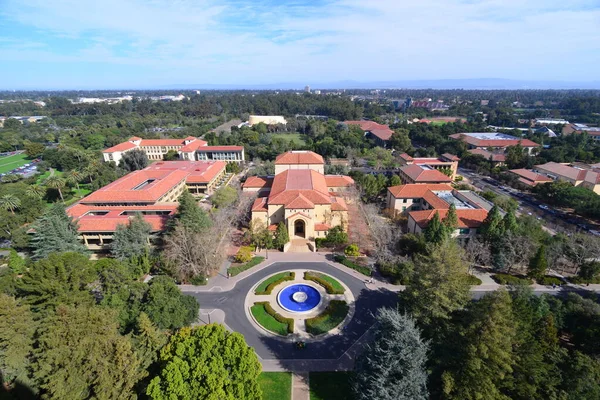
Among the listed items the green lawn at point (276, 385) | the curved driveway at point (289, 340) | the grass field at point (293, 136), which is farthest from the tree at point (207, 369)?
→ the grass field at point (293, 136)

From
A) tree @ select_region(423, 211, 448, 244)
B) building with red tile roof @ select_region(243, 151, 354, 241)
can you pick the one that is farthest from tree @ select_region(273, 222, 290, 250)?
tree @ select_region(423, 211, 448, 244)

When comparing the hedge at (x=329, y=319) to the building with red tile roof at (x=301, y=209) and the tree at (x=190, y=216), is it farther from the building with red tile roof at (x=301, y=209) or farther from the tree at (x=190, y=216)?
the tree at (x=190, y=216)

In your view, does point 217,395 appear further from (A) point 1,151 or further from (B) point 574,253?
(A) point 1,151

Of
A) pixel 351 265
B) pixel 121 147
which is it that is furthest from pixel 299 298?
pixel 121 147

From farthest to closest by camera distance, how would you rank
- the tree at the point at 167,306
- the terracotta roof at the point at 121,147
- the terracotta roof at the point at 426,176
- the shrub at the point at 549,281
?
the terracotta roof at the point at 121,147, the terracotta roof at the point at 426,176, the shrub at the point at 549,281, the tree at the point at 167,306

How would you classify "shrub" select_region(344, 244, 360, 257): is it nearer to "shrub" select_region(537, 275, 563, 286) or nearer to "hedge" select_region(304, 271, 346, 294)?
"hedge" select_region(304, 271, 346, 294)

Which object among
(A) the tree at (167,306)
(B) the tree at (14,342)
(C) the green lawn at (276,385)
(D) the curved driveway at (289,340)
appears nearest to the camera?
(B) the tree at (14,342)
